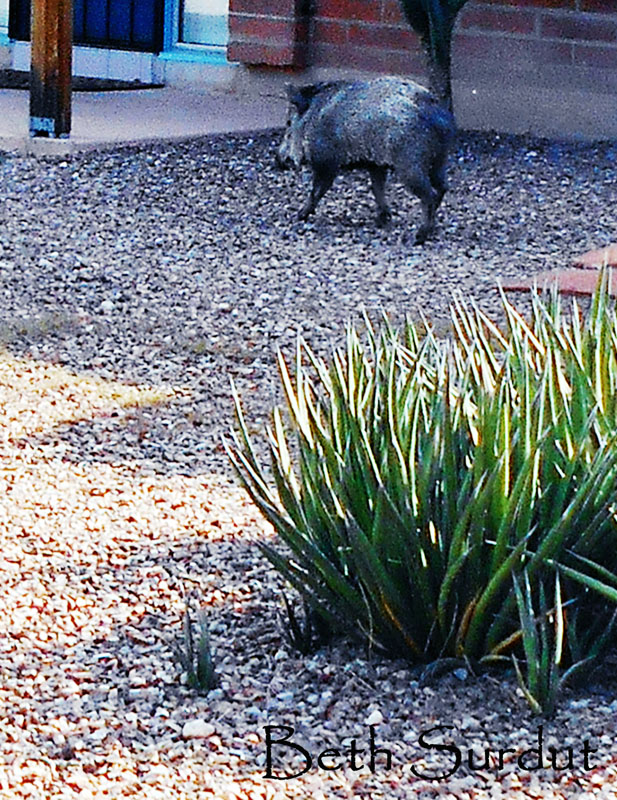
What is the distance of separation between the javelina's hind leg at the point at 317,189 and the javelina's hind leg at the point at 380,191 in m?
0.19

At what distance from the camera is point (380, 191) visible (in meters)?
7.41

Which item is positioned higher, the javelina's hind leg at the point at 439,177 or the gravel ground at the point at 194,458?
the javelina's hind leg at the point at 439,177

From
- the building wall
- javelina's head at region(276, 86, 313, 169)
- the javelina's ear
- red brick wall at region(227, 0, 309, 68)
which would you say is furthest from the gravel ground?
red brick wall at region(227, 0, 309, 68)

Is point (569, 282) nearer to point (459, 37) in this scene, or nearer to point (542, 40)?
point (542, 40)

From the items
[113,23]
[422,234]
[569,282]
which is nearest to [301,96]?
[422,234]

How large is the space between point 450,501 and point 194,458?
1619mm

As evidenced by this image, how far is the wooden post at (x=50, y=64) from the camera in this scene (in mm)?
8414

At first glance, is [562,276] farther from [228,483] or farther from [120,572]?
[120,572]

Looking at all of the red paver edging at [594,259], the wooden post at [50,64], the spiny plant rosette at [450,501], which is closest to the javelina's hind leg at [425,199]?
the red paver edging at [594,259]

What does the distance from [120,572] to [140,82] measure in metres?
8.33

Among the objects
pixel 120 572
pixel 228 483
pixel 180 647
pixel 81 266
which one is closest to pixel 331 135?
pixel 81 266

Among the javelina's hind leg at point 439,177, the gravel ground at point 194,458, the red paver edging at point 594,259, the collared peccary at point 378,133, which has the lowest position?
the gravel ground at point 194,458

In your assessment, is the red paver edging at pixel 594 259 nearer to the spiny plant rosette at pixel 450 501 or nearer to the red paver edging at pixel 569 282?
the red paver edging at pixel 569 282

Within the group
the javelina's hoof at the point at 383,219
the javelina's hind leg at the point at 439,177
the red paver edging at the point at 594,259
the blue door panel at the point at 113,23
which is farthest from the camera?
the blue door panel at the point at 113,23
